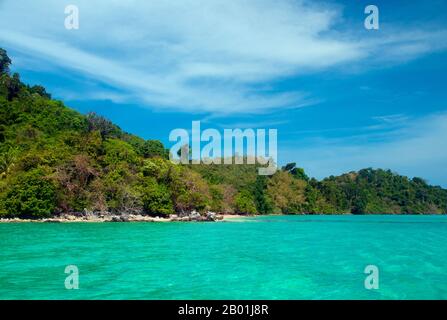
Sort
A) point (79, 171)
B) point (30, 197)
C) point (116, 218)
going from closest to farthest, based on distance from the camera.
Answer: point (30, 197) < point (116, 218) < point (79, 171)

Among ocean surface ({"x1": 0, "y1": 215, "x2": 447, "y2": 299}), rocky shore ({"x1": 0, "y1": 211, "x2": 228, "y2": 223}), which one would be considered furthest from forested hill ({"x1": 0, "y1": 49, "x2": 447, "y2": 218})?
ocean surface ({"x1": 0, "y1": 215, "x2": 447, "y2": 299})

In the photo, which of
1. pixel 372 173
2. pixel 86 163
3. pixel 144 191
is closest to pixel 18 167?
pixel 86 163

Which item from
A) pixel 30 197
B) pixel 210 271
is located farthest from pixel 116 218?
pixel 210 271

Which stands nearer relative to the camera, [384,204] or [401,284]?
[401,284]

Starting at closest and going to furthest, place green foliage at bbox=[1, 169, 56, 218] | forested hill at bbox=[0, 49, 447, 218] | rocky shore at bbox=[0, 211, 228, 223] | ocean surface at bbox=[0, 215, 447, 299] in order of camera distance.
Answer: ocean surface at bbox=[0, 215, 447, 299] → green foliage at bbox=[1, 169, 56, 218] → rocky shore at bbox=[0, 211, 228, 223] → forested hill at bbox=[0, 49, 447, 218]

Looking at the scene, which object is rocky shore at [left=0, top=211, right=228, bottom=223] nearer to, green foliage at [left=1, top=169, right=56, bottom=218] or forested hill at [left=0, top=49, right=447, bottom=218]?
forested hill at [left=0, top=49, right=447, bottom=218]

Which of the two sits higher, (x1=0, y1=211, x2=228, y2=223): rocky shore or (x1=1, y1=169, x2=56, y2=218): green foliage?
(x1=1, y1=169, x2=56, y2=218): green foliage

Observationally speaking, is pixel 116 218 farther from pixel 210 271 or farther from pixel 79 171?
pixel 210 271

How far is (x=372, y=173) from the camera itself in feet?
521

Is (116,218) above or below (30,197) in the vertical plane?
below

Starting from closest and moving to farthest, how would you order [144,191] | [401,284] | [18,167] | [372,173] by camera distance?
[401,284] < [18,167] < [144,191] < [372,173]

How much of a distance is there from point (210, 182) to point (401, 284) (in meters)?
69.1
